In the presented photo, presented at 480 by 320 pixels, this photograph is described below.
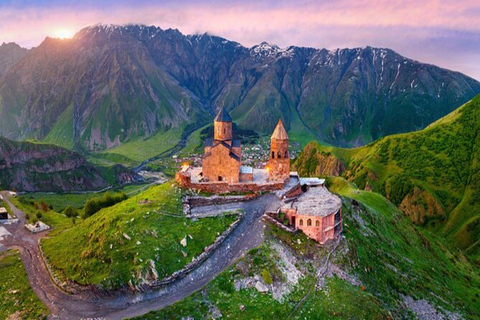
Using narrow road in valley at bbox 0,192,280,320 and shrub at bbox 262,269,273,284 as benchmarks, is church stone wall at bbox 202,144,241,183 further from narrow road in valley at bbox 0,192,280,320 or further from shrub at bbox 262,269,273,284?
shrub at bbox 262,269,273,284

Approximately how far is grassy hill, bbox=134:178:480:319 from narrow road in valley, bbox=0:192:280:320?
6.17ft

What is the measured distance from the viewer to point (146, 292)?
44.8m

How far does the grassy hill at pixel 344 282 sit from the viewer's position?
145ft

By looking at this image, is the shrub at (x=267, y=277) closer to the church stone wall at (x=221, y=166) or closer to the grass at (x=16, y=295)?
the church stone wall at (x=221, y=166)

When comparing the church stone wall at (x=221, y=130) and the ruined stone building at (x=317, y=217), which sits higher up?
the church stone wall at (x=221, y=130)

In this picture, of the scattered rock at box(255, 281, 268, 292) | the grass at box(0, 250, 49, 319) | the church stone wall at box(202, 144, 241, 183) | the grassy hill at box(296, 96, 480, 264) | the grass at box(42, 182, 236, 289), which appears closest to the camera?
the grass at box(0, 250, 49, 319)

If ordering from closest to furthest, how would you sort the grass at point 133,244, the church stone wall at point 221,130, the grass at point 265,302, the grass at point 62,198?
the grass at point 265,302, the grass at point 133,244, the church stone wall at point 221,130, the grass at point 62,198

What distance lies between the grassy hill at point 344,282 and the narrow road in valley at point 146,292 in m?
1.88

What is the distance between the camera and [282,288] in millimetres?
47844

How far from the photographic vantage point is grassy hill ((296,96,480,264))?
13625cm

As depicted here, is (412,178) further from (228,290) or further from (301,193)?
(228,290)

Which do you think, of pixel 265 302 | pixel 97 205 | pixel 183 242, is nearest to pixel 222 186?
pixel 183 242

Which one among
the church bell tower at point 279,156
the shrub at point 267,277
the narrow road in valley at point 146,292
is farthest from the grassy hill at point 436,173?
the shrub at point 267,277

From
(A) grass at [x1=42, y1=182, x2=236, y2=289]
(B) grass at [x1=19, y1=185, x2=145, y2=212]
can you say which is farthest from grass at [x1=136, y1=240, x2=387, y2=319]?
(B) grass at [x1=19, y1=185, x2=145, y2=212]
